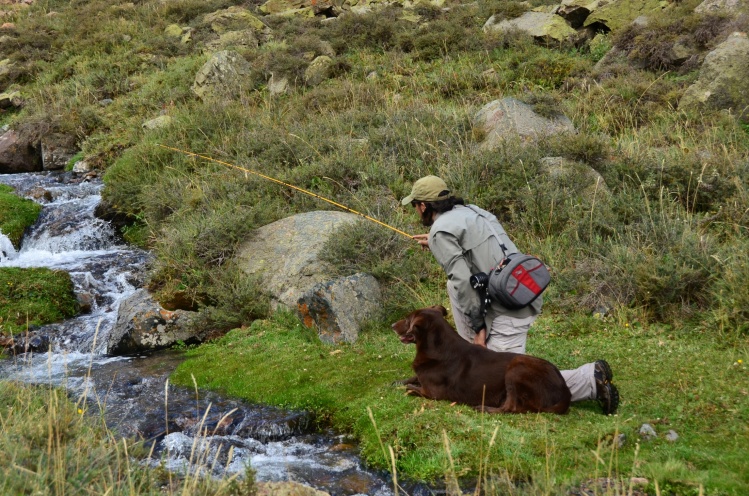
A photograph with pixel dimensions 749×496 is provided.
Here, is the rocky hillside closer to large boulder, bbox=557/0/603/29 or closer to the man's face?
large boulder, bbox=557/0/603/29

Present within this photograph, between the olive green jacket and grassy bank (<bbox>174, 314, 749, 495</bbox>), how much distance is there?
854 mm

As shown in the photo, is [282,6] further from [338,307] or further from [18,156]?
[338,307]

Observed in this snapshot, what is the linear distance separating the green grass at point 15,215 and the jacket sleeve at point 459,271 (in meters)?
10.0

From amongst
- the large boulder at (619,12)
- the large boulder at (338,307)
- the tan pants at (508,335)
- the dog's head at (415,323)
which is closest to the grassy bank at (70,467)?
the dog's head at (415,323)

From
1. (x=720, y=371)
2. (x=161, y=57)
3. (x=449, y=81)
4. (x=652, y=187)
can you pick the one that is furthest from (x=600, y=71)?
(x=161, y=57)

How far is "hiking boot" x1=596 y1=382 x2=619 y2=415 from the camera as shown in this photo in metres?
5.17

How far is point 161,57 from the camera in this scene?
71.4 ft

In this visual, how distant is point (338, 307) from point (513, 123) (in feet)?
19.2

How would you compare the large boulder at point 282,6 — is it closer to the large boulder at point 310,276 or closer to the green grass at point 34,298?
the green grass at point 34,298

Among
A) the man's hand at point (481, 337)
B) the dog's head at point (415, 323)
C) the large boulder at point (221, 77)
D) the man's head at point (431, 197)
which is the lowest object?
the large boulder at point (221, 77)

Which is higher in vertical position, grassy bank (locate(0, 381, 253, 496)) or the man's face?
the man's face

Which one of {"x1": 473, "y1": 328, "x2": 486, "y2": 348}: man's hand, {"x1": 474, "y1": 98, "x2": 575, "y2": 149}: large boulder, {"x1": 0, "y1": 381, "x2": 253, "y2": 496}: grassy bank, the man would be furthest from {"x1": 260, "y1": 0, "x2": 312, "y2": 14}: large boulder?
{"x1": 0, "y1": 381, "x2": 253, "y2": 496}: grassy bank

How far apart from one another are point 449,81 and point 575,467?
12.3m

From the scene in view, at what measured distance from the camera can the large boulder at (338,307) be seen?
776cm
